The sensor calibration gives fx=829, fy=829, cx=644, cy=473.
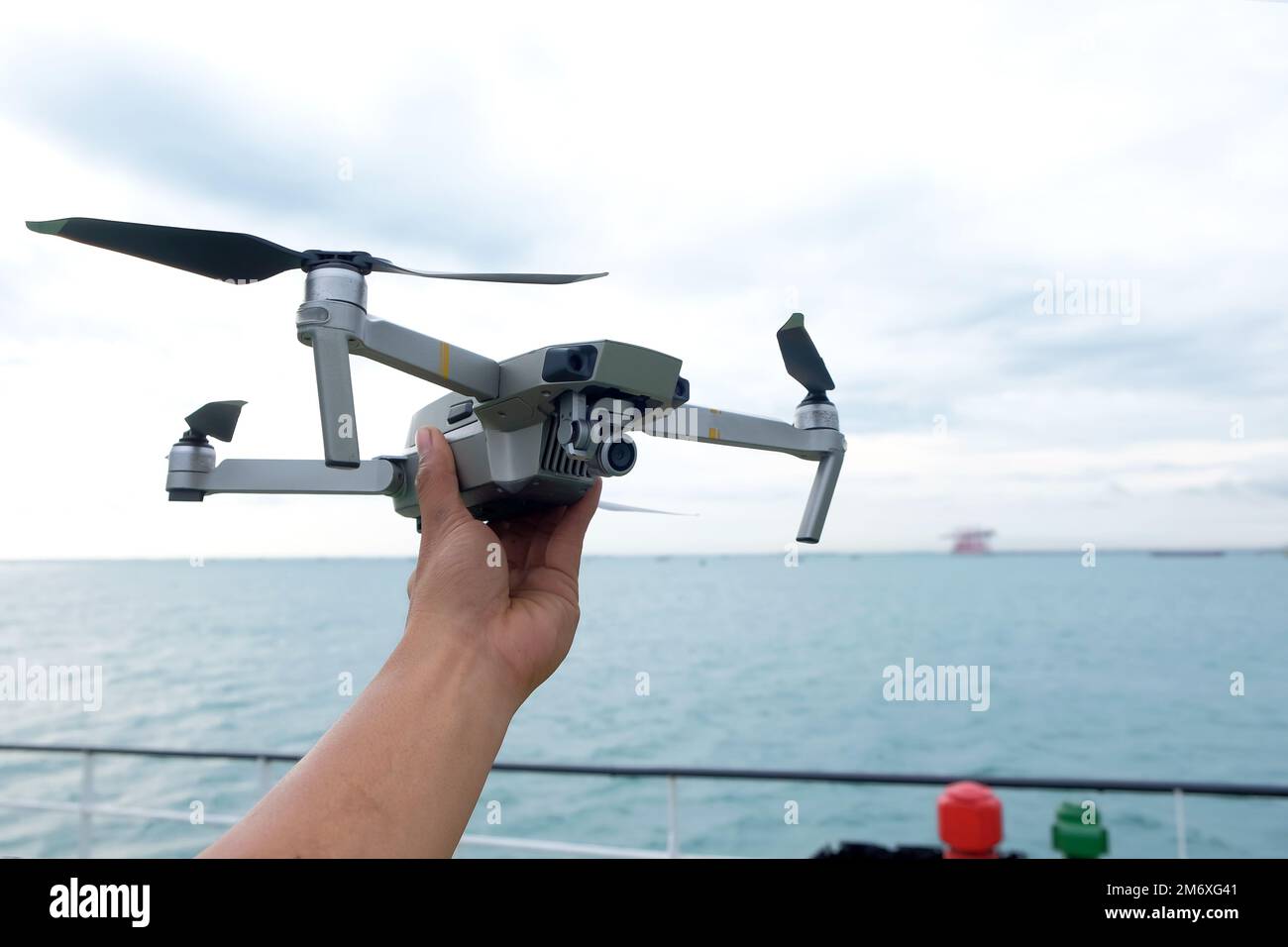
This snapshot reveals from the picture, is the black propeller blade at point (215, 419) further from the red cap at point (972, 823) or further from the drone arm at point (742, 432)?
the red cap at point (972, 823)

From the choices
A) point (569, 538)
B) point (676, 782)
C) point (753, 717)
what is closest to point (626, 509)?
point (569, 538)

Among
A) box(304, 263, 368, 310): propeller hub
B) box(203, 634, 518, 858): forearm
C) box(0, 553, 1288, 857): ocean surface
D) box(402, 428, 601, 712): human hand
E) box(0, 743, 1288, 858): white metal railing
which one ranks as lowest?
box(0, 553, 1288, 857): ocean surface

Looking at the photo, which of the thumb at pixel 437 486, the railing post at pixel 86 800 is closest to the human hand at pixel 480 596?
the thumb at pixel 437 486

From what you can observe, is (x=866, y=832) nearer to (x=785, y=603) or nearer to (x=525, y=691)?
(x=525, y=691)

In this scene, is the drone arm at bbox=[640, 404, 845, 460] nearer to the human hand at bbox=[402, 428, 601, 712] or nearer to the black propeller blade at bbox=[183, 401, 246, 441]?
the human hand at bbox=[402, 428, 601, 712]

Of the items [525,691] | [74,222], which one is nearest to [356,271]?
[74,222]

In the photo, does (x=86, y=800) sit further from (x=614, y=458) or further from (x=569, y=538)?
(x=614, y=458)

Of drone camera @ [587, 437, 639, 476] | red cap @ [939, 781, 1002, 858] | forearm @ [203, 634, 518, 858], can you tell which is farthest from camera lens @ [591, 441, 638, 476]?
red cap @ [939, 781, 1002, 858]
